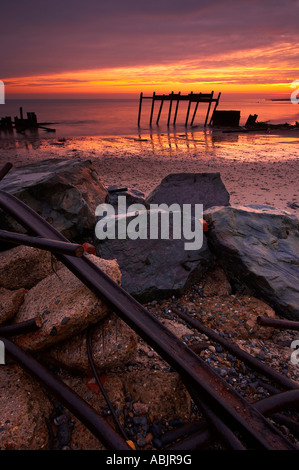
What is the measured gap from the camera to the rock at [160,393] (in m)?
2.05

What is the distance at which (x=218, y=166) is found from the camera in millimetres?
12906

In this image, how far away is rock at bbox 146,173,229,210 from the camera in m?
6.22

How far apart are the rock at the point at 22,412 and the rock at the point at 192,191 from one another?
184 inches

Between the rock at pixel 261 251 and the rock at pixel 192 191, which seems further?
the rock at pixel 192 191

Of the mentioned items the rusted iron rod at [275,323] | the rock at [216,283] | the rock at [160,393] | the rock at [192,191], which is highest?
the rock at [192,191]

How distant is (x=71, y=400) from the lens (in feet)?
5.92

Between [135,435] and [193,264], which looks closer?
[135,435]

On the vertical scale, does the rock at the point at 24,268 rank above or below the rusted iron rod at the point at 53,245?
below

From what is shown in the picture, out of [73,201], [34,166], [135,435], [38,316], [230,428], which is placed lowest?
[135,435]

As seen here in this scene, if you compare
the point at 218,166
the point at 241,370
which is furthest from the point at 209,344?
the point at 218,166

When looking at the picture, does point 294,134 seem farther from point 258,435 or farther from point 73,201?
point 258,435

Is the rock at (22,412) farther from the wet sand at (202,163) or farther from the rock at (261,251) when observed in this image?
the wet sand at (202,163)

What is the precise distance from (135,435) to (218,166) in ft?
40.4

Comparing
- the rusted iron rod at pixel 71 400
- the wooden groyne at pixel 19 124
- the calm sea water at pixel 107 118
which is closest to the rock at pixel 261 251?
the rusted iron rod at pixel 71 400
